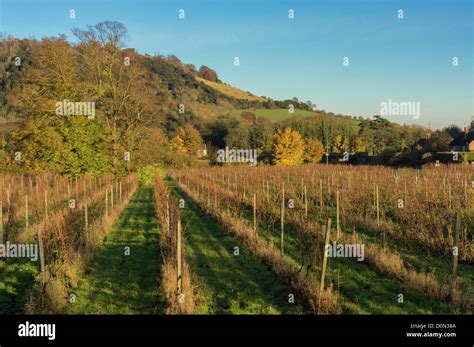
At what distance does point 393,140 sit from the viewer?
2928 inches

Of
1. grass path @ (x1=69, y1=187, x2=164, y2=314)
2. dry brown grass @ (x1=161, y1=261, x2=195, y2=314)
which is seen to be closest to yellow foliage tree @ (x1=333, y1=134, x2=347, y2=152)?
grass path @ (x1=69, y1=187, x2=164, y2=314)

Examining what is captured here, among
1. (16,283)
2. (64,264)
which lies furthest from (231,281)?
(16,283)

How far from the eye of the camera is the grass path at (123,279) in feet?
22.0

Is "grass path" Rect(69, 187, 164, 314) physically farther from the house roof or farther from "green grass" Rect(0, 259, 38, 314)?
the house roof

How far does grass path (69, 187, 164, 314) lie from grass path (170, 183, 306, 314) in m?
0.87

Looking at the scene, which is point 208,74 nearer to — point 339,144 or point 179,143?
point 339,144

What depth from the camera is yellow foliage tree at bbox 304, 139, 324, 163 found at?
67125 mm

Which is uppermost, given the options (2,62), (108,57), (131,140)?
(2,62)

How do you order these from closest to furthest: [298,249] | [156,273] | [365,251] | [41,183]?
[156,273]
[365,251]
[298,249]
[41,183]

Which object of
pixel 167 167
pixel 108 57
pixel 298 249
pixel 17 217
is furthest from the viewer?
pixel 167 167

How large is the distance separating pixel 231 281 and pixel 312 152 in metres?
61.0
